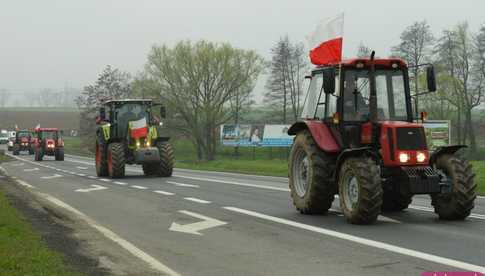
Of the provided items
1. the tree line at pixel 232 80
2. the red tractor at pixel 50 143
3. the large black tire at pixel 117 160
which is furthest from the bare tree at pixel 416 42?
the large black tire at pixel 117 160

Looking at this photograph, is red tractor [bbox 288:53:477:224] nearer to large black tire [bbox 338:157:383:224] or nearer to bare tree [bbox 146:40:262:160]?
large black tire [bbox 338:157:383:224]

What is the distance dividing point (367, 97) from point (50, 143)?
41.2 meters

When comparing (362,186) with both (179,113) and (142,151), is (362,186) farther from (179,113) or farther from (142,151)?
(179,113)

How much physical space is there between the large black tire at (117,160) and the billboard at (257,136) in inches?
961

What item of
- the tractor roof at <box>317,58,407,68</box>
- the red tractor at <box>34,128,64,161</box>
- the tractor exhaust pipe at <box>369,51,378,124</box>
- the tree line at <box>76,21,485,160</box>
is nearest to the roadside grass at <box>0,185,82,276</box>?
the tractor exhaust pipe at <box>369,51,378,124</box>

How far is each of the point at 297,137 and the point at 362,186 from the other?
250 cm

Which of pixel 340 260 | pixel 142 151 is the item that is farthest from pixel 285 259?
pixel 142 151

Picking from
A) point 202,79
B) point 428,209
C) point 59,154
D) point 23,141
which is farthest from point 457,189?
point 23,141

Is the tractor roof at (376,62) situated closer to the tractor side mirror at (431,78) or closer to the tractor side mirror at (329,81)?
the tractor side mirror at (329,81)

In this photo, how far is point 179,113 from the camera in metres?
58.4

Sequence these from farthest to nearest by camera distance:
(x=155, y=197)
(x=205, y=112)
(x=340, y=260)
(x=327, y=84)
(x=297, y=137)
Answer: (x=205, y=112), (x=155, y=197), (x=297, y=137), (x=327, y=84), (x=340, y=260)

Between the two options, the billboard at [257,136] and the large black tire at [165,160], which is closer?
the large black tire at [165,160]

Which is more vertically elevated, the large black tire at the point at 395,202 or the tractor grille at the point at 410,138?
the tractor grille at the point at 410,138

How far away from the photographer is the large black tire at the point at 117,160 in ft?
73.6
